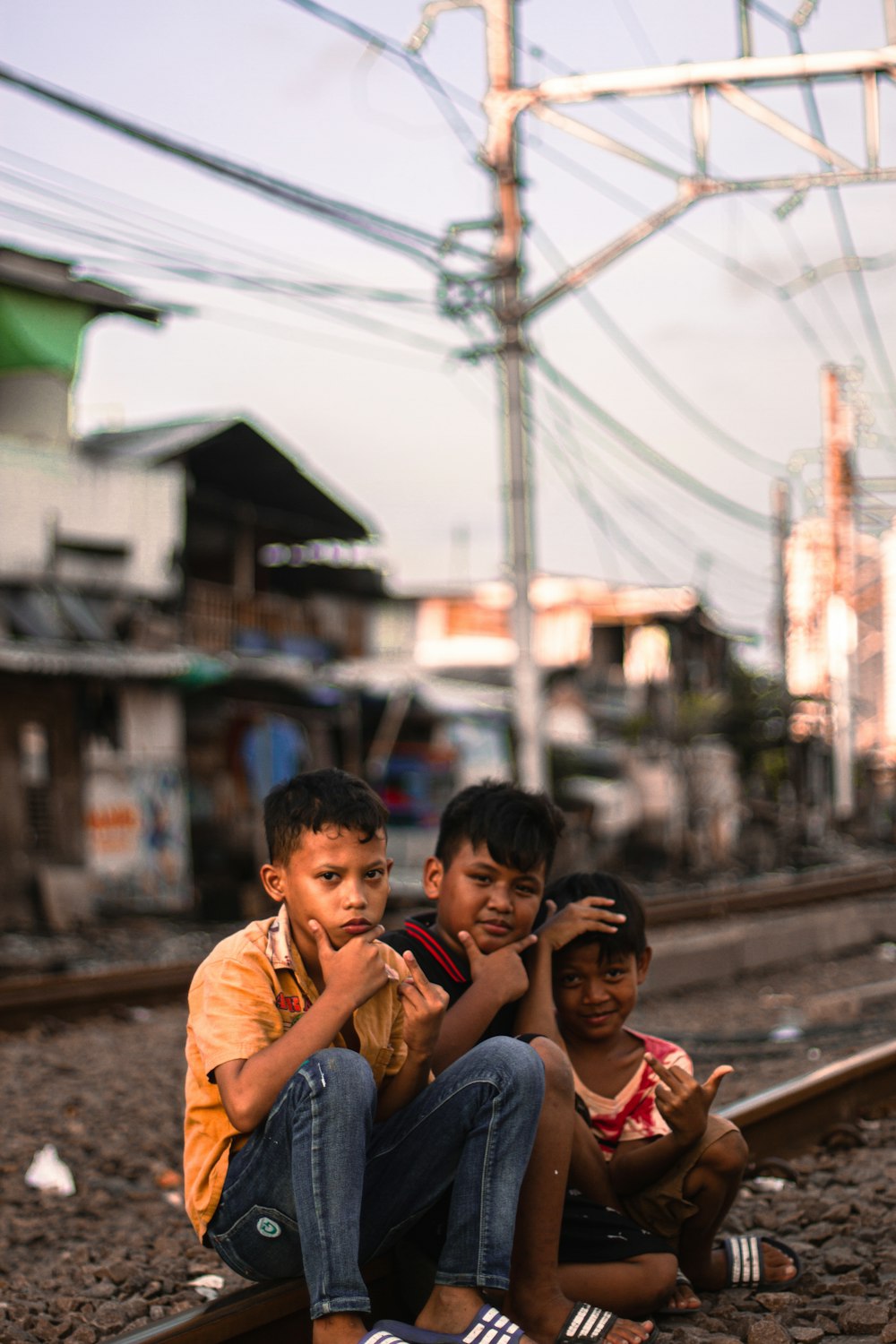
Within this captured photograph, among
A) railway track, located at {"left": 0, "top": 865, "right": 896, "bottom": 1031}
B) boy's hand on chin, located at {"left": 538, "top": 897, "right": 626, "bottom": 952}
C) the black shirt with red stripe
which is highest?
boy's hand on chin, located at {"left": 538, "top": 897, "right": 626, "bottom": 952}

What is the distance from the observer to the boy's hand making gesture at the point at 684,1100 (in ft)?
10.2

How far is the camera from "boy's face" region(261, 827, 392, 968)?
2.86 meters

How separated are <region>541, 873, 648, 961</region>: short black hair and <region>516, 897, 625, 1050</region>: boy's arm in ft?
0.12

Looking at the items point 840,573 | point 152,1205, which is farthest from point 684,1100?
point 840,573

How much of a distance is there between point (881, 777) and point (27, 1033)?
37350 millimetres

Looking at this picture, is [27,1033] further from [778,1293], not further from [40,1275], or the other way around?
[778,1293]

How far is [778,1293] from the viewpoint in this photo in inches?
134

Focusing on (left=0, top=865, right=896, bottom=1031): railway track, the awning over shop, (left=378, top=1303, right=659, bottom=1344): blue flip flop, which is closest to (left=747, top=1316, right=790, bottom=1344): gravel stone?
(left=378, top=1303, right=659, bottom=1344): blue flip flop

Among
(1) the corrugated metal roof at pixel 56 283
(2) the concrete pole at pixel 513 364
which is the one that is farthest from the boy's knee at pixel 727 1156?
(1) the corrugated metal roof at pixel 56 283

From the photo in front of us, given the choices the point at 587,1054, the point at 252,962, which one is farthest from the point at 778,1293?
the point at 252,962

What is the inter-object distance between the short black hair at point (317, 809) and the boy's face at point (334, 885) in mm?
18

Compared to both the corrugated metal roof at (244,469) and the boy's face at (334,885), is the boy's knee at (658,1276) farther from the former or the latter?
the corrugated metal roof at (244,469)

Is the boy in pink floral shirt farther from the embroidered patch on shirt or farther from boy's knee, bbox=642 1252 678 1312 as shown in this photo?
the embroidered patch on shirt

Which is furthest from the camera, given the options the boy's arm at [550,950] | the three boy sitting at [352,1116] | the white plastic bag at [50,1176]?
the white plastic bag at [50,1176]
